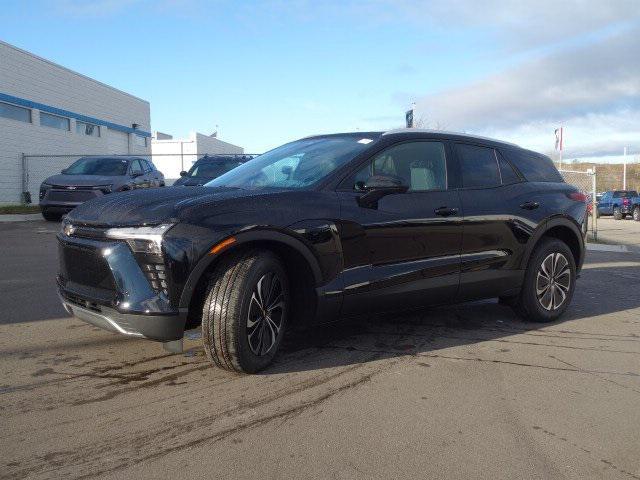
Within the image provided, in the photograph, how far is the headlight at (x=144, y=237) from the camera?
11.4ft

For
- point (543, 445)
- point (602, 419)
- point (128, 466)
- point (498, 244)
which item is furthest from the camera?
point (498, 244)

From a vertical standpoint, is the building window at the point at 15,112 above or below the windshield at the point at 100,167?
above

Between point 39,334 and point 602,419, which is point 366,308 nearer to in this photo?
point 602,419

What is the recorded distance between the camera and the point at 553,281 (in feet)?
18.7

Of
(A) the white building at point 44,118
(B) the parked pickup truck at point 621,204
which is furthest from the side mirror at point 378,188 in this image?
(B) the parked pickup truck at point 621,204

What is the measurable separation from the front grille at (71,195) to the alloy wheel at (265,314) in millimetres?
11663

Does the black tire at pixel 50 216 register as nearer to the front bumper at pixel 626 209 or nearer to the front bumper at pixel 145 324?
the front bumper at pixel 145 324

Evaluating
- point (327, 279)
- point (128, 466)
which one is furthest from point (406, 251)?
point (128, 466)

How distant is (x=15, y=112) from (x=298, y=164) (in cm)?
2078

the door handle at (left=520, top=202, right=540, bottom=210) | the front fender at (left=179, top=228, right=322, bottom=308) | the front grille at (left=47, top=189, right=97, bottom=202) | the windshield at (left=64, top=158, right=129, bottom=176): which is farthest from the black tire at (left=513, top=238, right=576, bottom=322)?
the windshield at (left=64, top=158, right=129, bottom=176)

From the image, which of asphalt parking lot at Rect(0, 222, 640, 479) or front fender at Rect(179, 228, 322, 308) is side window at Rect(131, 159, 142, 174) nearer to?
asphalt parking lot at Rect(0, 222, 640, 479)

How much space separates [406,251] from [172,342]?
1858 mm

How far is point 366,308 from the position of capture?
4340mm

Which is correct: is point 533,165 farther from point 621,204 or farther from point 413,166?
point 621,204
